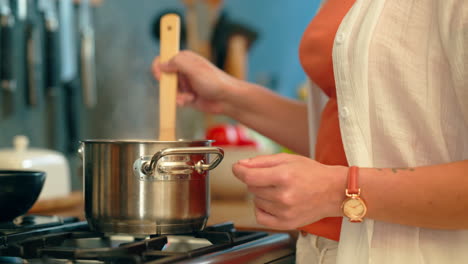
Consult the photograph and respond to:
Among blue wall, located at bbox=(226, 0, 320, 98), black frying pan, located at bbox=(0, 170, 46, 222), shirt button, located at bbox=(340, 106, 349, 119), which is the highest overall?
blue wall, located at bbox=(226, 0, 320, 98)

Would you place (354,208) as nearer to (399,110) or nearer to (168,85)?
(399,110)

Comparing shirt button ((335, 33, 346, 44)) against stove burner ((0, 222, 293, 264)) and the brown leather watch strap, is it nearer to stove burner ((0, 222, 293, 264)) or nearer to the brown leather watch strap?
the brown leather watch strap

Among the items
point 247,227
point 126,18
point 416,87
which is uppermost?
point 126,18

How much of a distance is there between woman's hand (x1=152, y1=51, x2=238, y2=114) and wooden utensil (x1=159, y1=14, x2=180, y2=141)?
0.06 ft

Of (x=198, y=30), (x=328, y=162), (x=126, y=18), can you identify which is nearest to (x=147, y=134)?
(x=126, y=18)

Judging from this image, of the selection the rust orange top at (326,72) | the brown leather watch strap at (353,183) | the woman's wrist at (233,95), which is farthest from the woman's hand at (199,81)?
the brown leather watch strap at (353,183)

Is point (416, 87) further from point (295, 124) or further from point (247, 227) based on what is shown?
point (247, 227)

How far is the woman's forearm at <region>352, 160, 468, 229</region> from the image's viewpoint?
774mm

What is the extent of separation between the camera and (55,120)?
6.16 feet

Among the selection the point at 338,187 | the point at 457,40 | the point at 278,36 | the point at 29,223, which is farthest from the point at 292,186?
the point at 278,36

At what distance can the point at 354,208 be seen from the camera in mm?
792

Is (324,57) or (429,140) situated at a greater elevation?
(324,57)

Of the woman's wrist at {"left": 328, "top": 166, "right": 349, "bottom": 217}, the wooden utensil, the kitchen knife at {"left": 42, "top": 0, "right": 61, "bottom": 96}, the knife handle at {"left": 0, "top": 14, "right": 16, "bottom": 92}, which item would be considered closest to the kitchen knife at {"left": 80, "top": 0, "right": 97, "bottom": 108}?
the kitchen knife at {"left": 42, "top": 0, "right": 61, "bottom": 96}

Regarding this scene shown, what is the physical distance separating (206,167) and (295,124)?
0.36 m
